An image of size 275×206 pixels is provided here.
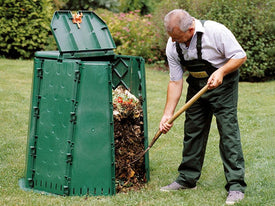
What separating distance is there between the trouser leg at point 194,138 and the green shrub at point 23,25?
840 cm

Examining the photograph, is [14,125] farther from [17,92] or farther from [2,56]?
[2,56]

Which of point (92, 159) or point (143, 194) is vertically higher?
point (92, 159)

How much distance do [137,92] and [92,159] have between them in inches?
38.0

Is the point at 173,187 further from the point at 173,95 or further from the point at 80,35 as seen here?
the point at 80,35

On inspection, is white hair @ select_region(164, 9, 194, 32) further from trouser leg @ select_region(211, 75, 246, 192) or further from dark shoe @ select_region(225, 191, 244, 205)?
dark shoe @ select_region(225, 191, 244, 205)

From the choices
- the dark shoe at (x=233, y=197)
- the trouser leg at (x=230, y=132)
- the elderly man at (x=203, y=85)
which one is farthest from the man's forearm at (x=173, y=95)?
the dark shoe at (x=233, y=197)

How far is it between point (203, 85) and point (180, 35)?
1.85 ft

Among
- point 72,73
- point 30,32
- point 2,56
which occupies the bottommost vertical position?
point 2,56

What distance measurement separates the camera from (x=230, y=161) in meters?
4.14

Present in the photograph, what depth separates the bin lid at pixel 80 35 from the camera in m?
4.15

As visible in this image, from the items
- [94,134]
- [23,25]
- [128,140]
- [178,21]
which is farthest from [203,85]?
[23,25]

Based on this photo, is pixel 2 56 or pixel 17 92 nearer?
pixel 17 92

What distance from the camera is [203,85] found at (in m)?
4.16

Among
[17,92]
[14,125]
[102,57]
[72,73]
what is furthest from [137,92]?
[17,92]
